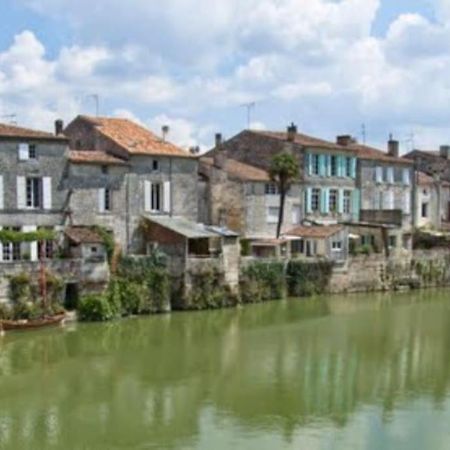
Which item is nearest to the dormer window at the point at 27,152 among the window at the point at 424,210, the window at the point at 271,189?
the window at the point at 271,189

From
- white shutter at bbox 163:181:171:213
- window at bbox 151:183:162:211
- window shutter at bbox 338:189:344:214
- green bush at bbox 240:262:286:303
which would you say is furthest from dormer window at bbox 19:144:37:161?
window shutter at bbox 338:189:344:214

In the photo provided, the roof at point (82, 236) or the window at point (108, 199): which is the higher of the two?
the window at point (108, 199)

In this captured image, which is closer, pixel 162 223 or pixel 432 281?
pixel 162 223

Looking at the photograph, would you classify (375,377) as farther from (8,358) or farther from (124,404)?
(8,358)

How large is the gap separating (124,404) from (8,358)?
282 inches

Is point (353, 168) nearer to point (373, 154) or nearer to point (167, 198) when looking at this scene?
point (373, 154)

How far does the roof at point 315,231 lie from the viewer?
49.8 m

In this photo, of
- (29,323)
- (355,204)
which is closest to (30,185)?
(29,323)

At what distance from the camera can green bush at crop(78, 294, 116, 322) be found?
3775cm

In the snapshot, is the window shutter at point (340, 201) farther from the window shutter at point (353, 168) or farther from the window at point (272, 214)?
the window at point (272, 214)

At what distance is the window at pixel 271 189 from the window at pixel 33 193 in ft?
51.1

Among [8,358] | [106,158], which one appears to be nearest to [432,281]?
[106,158]

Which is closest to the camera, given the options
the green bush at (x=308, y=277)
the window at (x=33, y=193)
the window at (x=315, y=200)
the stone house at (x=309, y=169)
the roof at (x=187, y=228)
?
the window at (x=33, y=193)

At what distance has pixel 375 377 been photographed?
29484 mm
